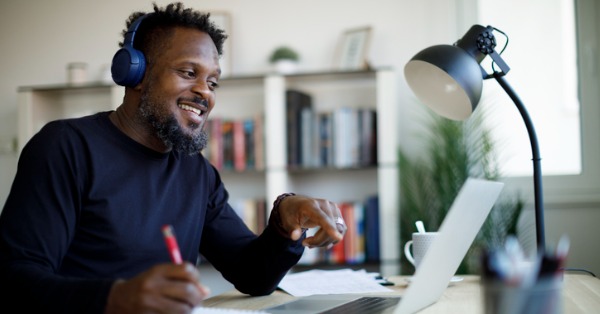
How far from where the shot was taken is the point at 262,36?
3447 mm

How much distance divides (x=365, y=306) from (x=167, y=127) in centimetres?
64

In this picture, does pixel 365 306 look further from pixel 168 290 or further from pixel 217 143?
pixel 217 143

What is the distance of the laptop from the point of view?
92 cm

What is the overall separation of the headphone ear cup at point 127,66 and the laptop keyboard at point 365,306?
75 cm

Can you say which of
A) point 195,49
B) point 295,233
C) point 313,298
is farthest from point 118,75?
point 313,298

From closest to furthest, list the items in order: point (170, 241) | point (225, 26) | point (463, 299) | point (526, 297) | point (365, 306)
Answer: point (526, 297) < point (170, 241) < point (365, 306) < point (463, 299) < point (225, 26)

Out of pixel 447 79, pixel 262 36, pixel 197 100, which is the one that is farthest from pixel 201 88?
pixel 262 36

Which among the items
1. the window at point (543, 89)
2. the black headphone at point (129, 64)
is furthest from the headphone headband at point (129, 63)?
the window at point (543, 89)

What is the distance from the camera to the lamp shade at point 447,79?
4.39ft

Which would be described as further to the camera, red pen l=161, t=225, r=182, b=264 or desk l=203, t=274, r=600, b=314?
desk l=203, t=274, r=600, b=314

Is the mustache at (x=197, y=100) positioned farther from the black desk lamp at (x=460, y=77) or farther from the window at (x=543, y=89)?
the window at (x=543, y=89)

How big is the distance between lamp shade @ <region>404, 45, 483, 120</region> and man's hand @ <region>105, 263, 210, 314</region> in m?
0.75

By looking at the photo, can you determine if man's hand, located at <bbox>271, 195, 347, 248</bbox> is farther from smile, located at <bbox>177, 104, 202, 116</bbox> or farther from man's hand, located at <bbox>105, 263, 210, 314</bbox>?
man's hand, located at <bbox>105, 263, 210, 314</bbox>

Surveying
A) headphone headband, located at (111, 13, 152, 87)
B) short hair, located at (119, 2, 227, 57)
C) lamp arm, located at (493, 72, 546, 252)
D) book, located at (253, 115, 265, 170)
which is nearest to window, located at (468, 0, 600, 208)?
book, located at (253, 115, 265, 170)
